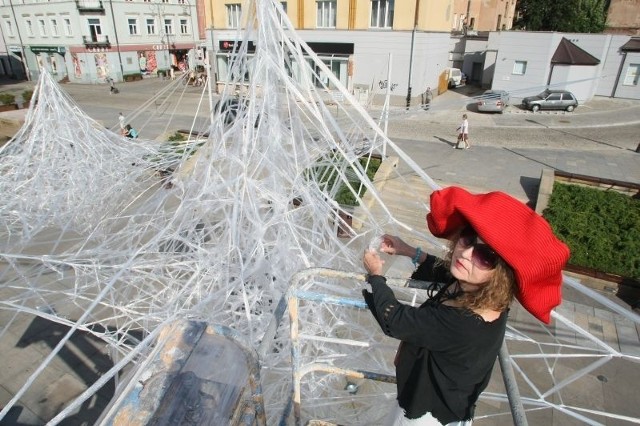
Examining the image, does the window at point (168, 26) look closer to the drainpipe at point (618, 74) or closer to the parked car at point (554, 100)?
the parked car at point (554, 100)

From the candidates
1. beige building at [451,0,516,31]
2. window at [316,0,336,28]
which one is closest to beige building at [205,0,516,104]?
window at [316,0,336,28]

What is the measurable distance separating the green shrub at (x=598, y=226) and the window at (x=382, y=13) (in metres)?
17.2

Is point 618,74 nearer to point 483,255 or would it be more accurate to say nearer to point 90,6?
point 483,255

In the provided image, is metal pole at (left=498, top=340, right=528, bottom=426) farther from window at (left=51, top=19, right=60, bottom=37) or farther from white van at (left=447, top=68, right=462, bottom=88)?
window at (left=51, top=19, right=60, bottom=37)

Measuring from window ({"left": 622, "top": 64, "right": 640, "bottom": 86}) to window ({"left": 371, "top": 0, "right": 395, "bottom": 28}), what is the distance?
51.4 feet

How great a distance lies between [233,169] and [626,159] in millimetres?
17443

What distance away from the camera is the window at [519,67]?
2563 centimetres

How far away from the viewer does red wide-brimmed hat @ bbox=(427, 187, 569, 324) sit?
171cm

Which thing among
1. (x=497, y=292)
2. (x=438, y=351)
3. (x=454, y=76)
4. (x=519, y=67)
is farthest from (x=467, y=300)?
(x=454, y=76)

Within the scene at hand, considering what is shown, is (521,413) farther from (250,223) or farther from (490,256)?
(250,223)

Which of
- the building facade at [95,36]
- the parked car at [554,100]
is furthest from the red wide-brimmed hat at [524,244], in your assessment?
the building facade at [95,36]

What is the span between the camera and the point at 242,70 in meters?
4.45

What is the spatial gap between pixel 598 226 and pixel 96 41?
39538 mm

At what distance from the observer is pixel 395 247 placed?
283cm
